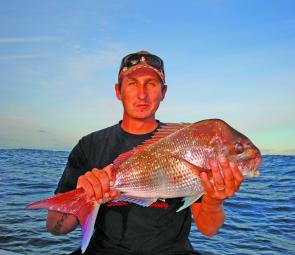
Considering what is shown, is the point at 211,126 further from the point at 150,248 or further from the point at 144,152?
the point at 150,248

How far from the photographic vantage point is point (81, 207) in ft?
11.5

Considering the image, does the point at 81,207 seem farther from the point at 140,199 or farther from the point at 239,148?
the point at 239,148

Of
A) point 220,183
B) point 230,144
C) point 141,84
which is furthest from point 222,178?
point 141,84

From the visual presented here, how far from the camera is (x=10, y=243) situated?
27.7 ft

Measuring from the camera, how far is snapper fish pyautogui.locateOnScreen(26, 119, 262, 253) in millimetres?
3629

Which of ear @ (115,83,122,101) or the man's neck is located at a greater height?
ear @ (115,83,122,101)

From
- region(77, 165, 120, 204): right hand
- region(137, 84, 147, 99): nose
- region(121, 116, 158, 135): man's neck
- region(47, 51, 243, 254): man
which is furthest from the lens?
region(121, 116, 158, 135): man's neck

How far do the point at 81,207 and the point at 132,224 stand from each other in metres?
1.07

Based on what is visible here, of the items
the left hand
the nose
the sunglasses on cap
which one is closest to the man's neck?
the nose

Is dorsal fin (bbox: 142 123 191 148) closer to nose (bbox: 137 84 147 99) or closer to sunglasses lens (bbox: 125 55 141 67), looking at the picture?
nose (bbox: 137 84 147 99)

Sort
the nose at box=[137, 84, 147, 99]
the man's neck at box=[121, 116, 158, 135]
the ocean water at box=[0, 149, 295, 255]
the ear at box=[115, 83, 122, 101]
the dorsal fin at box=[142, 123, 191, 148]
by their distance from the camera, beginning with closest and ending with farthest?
the dorsal fin at box=[142, 123, 191, 148], the nose at box=[137, 84, 147, 99], the man's neck at box=[121, 116, 158, 135], the ear at box=[115, 83, 122, 101], the ocean water at box=[0, 149, 295, 255]

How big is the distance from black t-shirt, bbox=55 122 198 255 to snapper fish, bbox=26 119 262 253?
78 centimetres

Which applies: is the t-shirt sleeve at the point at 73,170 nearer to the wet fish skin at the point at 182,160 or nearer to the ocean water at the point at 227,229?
the wet fish skin at the point at 182,160

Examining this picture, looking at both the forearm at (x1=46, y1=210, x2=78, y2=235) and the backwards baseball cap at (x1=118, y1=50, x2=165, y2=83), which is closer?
the forearm at (x1=46, y1=210, x2=78, y2=235)
